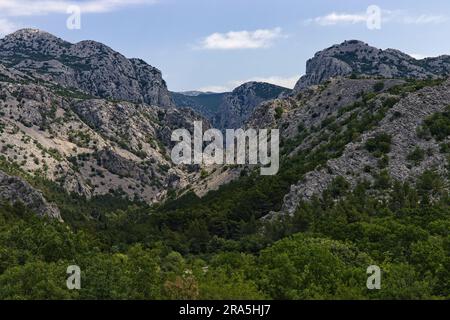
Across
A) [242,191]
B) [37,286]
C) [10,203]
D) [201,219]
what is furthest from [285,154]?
[37,286]

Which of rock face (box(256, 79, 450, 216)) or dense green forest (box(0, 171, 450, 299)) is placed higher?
rock face (box(256, 79, 450, 216))

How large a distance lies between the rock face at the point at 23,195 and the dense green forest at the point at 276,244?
11642 mm

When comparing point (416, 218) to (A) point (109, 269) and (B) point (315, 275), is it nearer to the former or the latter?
(B) point (315, 275)

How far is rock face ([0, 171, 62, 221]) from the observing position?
155 m

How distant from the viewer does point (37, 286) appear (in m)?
59.3

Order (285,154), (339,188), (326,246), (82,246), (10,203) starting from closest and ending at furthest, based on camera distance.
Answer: (326,246), (82,246), (339,188), (10,203), (285,154)

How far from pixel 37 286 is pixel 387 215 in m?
72.2

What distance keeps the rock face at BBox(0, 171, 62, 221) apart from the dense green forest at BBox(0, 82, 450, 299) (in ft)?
38.2
